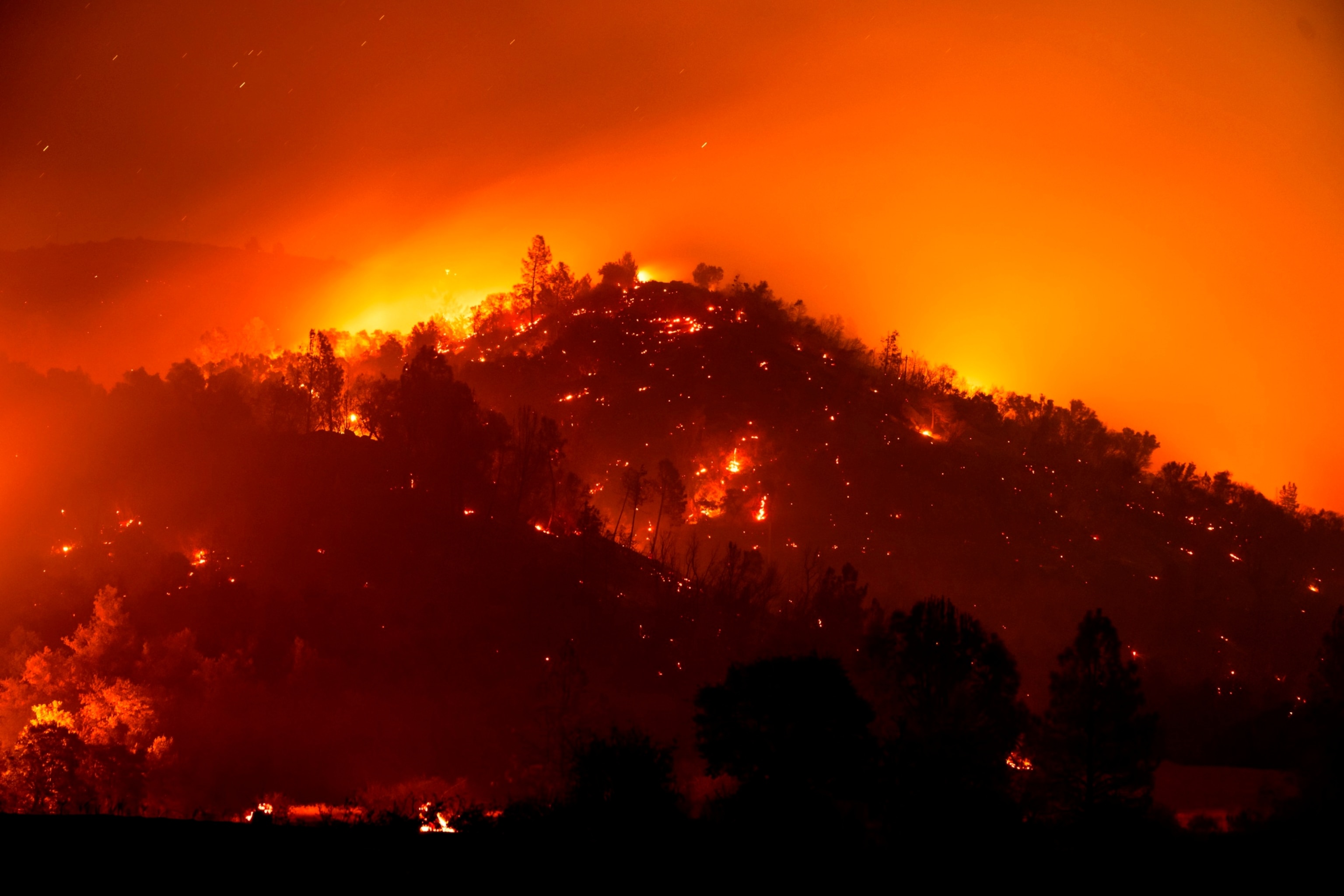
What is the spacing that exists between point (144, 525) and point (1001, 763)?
7706 centimetres

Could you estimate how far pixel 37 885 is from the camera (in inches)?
700

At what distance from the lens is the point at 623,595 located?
7419 cm

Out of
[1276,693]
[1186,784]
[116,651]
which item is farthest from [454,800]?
[1276,693]

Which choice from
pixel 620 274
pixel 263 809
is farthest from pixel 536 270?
pixel 263 809

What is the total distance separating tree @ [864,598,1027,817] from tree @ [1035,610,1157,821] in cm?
174

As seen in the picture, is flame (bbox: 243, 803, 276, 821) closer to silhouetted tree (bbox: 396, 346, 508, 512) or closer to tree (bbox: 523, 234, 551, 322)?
silhouetted tree (bbox: 396, 346, 508, 512)

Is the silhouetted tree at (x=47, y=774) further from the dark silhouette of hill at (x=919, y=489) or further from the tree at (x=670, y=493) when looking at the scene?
the dark silhouette of hill at (x=919, y=489)

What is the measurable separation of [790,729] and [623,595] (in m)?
49.3

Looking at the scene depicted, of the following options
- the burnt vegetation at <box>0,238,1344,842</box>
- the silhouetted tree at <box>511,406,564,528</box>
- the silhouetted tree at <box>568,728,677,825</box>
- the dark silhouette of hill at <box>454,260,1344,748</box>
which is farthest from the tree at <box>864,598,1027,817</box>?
the silhouetted tree at <box>511,406,564,528</box>

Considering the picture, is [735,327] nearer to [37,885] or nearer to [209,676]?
[209,676]

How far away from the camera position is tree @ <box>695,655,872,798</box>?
25469mm

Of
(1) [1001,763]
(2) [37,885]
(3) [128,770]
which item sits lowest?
(3) [128,770]

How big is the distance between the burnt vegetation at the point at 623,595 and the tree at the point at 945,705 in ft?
0.54

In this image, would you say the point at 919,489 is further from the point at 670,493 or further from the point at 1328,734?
the point at 1328,734
